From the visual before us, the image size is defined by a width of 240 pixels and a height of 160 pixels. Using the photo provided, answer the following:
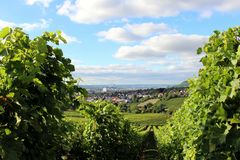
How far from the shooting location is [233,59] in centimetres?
450

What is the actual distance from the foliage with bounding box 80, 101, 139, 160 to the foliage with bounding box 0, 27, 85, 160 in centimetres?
661

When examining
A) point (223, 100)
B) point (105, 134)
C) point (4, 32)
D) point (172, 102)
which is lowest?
point (172, 102)

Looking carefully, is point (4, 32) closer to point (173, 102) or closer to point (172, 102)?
point (173, 102)

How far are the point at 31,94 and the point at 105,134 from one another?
8799 millimetres

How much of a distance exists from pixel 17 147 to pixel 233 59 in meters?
2.59

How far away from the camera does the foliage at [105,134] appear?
41.3 ft

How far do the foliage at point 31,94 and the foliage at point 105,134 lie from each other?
6.61 m

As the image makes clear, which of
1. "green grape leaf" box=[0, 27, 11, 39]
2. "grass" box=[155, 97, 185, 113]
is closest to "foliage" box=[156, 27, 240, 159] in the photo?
"green grape leaf" box=[0, 27, 11, 39]

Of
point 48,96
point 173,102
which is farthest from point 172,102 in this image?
point 48,96

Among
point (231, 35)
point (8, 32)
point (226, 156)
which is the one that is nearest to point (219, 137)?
point (226, 156)

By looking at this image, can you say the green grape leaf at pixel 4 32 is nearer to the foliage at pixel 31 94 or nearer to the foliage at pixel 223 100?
the foliage at pixel 31 94

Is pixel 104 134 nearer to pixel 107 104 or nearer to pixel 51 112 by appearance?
pixel 107 104

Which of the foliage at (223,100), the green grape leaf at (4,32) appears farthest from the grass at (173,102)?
the green grape leaf at (4,32)

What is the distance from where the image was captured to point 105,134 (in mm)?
13094
